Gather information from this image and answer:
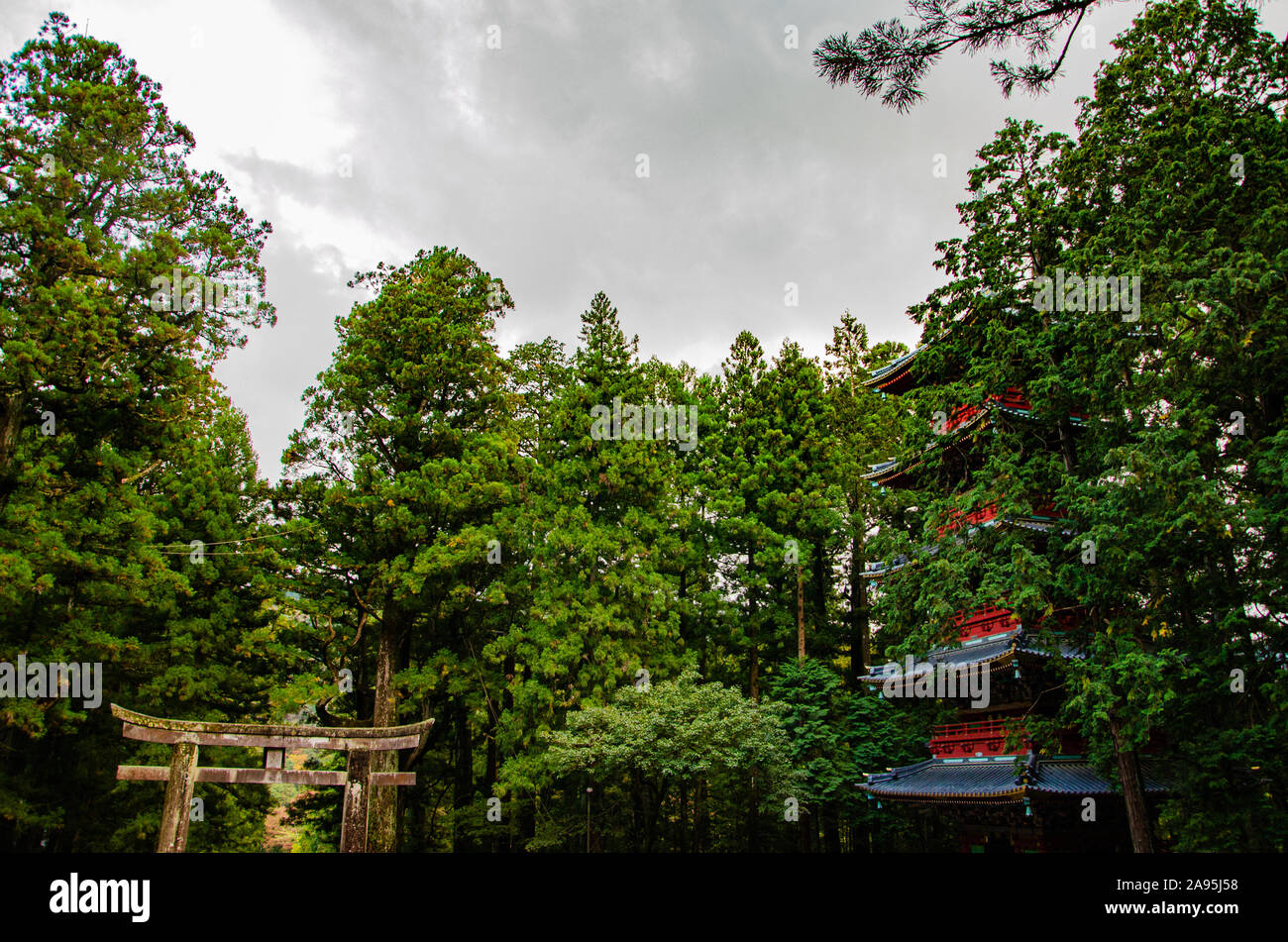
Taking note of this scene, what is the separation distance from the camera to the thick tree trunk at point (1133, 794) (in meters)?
10.4

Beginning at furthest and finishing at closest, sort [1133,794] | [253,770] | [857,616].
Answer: [857,616], [1133,794], [253,770]

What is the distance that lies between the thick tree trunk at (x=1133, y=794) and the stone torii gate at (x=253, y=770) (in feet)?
32.4

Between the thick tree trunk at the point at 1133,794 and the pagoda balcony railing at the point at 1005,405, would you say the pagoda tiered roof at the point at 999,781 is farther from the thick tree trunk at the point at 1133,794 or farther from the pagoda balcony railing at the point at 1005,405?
the pagoda balcony railing at the point at 1005,405

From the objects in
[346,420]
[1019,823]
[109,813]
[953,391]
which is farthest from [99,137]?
[1019,823]

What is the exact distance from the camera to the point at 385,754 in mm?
14516

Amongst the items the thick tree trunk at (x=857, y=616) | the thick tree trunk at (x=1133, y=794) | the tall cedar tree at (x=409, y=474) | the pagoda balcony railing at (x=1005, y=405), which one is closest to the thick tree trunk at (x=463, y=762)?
the tall cedar tree at (x=409, y=474)

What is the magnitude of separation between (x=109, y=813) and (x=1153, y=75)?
23809 millimetres

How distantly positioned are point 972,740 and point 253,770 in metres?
13.3

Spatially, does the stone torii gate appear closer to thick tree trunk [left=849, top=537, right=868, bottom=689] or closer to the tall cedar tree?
the tall cedar tree

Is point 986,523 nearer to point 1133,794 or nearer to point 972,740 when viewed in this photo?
point 1133,794

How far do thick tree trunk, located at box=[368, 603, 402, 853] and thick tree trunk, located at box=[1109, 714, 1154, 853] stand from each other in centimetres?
1231

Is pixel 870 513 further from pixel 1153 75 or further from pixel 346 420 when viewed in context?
pixel 346 420

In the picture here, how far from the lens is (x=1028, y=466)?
1223 cm

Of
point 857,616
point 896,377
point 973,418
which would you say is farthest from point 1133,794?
point 857,616
